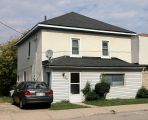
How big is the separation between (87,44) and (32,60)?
4.93 metres

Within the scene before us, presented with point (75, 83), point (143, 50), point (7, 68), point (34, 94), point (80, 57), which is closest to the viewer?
point (34, 94)

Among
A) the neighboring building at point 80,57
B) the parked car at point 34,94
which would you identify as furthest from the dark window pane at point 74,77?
the parked car at point 34,94

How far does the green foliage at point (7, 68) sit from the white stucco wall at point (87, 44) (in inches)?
727

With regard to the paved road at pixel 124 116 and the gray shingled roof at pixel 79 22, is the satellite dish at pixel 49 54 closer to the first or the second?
the gray shingled roof at pixel 79 22

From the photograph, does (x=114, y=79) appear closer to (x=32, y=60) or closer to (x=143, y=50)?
(x=143, y=50)

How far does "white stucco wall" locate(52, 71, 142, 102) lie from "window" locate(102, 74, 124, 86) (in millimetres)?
304

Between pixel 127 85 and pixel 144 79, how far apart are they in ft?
8.85

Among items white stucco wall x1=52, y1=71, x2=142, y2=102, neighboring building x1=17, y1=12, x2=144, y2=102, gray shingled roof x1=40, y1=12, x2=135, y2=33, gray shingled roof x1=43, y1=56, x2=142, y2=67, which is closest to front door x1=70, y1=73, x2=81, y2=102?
neighboring building x1=17, y1=12, x2=144, y2=102

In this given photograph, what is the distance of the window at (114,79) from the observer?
27188 millimetres

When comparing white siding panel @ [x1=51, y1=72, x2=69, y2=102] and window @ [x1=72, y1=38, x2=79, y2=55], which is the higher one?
window @ [x1=72, y1=38, x2=79, y2=55]

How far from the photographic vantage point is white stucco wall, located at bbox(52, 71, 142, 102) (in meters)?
24.9

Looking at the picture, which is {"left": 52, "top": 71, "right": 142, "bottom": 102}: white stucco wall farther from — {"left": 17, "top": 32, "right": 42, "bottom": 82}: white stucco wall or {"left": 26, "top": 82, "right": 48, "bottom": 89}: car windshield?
{"left": 26, "top": 82, "right": 48, "bottom": 89}: car windshield

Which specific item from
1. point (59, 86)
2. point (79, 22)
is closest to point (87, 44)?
point (79, 22)

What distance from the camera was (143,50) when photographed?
1180 inches
